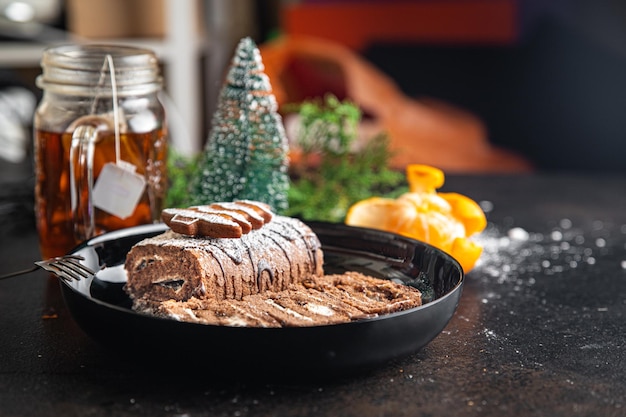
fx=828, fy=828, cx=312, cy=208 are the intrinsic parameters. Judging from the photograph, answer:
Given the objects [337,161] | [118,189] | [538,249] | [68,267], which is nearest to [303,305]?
[68,267]

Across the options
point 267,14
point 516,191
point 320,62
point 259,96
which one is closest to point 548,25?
point 320,62

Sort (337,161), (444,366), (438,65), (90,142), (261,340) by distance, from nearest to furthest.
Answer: (261,340), (444,366), (90,142), (337,161), (438,65)

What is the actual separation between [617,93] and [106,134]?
7.47ft

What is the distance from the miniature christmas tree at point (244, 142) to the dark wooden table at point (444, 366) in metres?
0.28

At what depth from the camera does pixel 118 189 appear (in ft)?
3.57

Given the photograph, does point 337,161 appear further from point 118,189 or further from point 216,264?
point 216,264

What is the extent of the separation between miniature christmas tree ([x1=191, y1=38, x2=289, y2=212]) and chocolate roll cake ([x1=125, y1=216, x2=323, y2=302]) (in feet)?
0.78

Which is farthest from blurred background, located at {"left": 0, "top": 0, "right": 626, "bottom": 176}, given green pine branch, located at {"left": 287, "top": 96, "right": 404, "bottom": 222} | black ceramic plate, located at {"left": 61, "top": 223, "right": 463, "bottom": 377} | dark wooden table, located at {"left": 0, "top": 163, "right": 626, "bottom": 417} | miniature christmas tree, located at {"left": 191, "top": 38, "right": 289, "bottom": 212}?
black ceramic plate, located at {"left": 61, "top": 223, "right": 463, "bottom": 377}

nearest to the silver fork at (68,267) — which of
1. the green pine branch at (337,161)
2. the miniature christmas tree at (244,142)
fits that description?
the miniature christmas tree at (244,142)

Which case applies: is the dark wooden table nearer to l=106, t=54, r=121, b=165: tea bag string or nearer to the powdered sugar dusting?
the powdered sugar dusting

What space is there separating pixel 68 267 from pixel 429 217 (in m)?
0.48

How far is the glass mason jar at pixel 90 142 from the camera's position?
107 cm

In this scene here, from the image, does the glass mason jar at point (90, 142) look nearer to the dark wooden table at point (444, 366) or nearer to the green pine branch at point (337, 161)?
the dark wooden table at point (444, 366)

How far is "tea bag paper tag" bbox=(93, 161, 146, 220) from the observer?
3.53 feet
